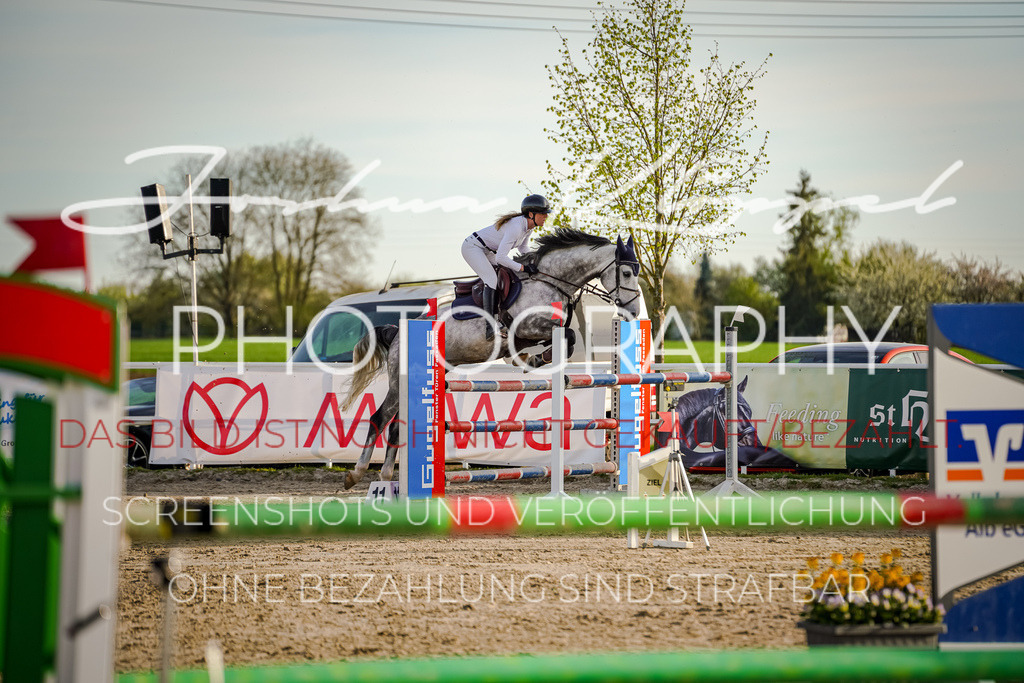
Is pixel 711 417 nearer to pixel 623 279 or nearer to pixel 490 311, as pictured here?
pixel 623 279

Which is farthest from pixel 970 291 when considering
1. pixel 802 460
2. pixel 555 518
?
pixel 555 518

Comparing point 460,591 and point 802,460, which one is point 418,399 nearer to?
point 460,591

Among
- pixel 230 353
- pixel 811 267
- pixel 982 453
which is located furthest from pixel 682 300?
pixel 982 453

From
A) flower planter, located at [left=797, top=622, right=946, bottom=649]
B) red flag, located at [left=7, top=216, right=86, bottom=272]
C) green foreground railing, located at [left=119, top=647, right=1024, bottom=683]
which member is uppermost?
red flag, located at [left=7, top=216, right=86, bottom=272]

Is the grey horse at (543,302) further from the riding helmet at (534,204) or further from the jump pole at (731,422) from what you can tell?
the jump pole at (731,422)

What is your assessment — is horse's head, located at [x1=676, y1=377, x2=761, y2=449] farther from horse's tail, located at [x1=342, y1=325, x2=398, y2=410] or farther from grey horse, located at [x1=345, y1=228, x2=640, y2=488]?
horse's tail, located at [x1=342, y1=325, x2=398, y2=410]

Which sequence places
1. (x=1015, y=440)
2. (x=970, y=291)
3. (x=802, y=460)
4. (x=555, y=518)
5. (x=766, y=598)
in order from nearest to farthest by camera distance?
(x=555, y=518) < (x=1015, y=440) < (x=766, y=598) < (x=802, y=460) < (x=970, y=291)

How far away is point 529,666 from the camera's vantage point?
4.69 feet

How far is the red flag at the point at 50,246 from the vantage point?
134cm

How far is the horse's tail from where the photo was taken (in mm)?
6617

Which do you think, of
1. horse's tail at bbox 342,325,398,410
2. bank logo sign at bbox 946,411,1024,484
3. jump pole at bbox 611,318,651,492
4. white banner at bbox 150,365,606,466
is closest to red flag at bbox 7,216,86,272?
bank logo sign at bbox 946,411,1024,484

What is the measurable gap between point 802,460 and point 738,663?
734 cm

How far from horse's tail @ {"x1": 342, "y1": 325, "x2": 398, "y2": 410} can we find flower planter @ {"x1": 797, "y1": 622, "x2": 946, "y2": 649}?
440 cm

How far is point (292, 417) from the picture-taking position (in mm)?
9156
